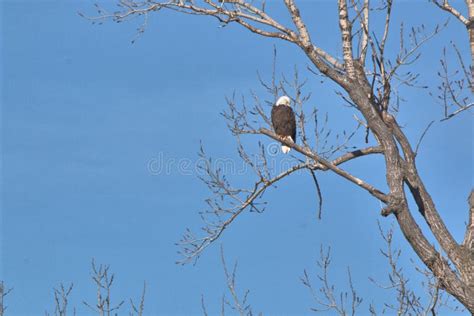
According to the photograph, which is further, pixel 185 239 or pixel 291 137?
pixel 291 137

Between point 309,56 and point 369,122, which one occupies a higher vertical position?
point 309,56

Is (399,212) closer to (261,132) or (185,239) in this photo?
(261,132)

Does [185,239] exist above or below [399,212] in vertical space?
above

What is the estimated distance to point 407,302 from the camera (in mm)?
6918

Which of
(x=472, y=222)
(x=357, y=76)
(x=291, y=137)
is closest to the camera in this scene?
(x=472, y=222)

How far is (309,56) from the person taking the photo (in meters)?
8.11

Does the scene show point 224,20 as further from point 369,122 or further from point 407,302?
point 407,302

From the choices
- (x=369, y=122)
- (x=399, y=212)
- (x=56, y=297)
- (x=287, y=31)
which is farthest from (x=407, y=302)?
(x=56, y=297)

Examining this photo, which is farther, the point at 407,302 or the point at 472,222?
the point at 472,222

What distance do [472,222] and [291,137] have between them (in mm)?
4600

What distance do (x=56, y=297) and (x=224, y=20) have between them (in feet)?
10.7

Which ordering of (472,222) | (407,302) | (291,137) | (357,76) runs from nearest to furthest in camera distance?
(407,302), (472,222), (357,76), (291,137)

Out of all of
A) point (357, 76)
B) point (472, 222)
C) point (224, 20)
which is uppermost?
point (224, 20)

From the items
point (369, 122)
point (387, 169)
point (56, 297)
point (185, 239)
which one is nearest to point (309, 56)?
point (369, 122)
